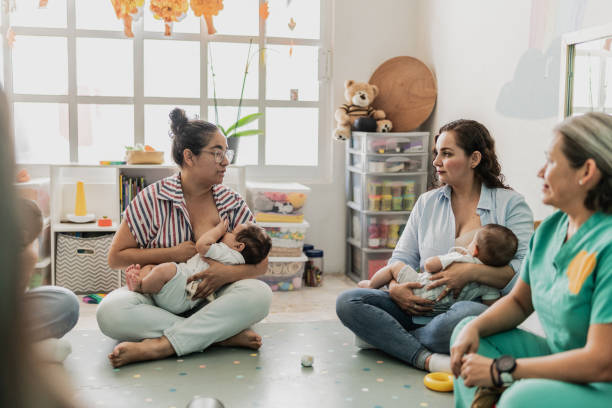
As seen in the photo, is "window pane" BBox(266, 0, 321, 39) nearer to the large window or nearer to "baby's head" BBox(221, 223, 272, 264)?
the large window

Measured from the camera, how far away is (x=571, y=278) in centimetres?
140

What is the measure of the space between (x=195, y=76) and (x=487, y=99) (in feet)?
6.53

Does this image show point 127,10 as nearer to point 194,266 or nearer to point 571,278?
point 194,266

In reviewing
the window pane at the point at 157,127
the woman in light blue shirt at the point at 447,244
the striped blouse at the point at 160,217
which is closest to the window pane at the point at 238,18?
the window pane at the point at 157,127

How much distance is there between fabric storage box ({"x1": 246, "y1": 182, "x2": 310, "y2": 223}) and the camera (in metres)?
3.92

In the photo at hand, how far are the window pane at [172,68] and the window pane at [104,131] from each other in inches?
9.6

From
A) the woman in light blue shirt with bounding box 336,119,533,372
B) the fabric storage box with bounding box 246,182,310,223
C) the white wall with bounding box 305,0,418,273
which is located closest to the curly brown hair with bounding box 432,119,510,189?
the woman in light blue shirt with bounding box 336,119,533,372

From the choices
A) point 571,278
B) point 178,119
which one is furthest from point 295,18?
point 571,278

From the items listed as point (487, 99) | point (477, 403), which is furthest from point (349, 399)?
point (487, 99)

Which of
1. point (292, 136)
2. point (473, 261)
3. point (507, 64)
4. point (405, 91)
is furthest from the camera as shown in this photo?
point (292, 136)

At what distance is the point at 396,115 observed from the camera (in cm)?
→ 421

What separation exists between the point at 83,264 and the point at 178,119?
1.63 meters

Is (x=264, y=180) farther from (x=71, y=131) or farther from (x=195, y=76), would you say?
(x=71, y=131)

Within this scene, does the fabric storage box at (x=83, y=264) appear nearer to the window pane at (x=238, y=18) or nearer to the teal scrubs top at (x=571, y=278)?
the window pane at (x=238, y=18)
